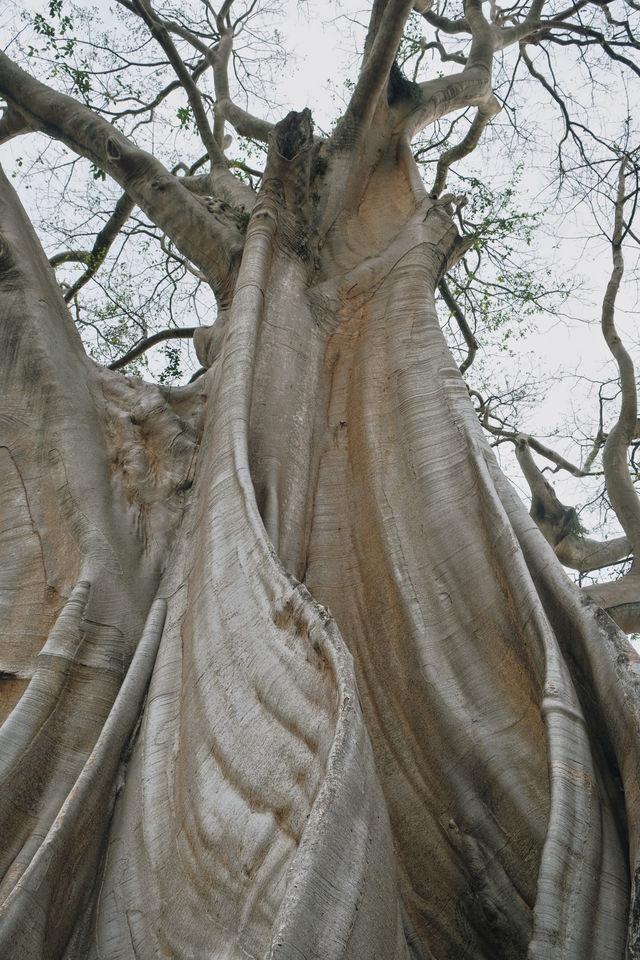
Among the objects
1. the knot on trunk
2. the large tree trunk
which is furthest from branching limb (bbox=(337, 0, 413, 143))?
the large tree trunk

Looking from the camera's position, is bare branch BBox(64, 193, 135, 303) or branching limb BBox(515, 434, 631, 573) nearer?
branching limb BBox(515, 434, 631, 573)

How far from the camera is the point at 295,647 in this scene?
181 centimetres

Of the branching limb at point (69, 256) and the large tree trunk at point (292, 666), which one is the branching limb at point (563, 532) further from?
the branching limb at point (69, 256)

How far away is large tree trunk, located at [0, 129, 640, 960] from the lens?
1549mm

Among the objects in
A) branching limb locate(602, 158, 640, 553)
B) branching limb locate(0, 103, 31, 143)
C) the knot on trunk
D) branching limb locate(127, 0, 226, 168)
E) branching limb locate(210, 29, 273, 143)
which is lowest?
branching limb locate(602, 158, 640, 553)

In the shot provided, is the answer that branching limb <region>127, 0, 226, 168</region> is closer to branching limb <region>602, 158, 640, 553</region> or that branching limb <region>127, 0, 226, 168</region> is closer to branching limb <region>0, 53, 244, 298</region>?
branching limb <region>0, 53, 244, 298</region>

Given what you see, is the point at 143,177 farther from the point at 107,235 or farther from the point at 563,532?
the point at 563,532

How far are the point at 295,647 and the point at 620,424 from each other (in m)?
3.58

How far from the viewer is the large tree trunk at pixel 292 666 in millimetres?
1549

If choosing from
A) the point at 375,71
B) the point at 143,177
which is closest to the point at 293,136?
the point at 375,71

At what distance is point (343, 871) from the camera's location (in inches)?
52.6

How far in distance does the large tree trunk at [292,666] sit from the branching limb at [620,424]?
173cm

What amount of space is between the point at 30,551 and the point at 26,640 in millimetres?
367

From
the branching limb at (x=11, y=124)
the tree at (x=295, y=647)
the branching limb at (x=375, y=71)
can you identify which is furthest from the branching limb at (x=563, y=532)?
the branching limb at (x=11, y=124)
